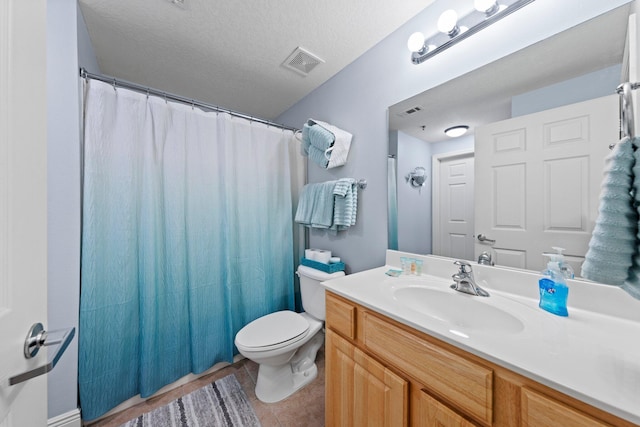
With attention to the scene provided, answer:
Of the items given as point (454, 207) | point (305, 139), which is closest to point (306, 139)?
point (305, 139)

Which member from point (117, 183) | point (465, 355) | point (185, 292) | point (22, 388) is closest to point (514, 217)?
point (465, 355)

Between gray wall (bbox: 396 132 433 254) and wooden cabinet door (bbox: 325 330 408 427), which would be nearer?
wooden cabinet door (bbox: 325 330 408 427)

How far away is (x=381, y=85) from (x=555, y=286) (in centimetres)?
133

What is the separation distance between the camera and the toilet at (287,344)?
1272 mm

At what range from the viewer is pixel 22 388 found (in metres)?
0.40

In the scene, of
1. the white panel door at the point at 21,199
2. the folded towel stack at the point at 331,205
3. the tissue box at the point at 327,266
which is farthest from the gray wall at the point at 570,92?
the white panel door at the point at 21,199

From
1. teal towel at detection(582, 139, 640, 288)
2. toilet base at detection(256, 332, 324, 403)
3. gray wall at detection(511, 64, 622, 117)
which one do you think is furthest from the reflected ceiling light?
toilet base at detection(256, 332, 324, 403)

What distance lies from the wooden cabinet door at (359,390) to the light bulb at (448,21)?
1.50m

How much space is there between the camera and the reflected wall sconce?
94 centimetres

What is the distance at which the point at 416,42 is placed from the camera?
1175 millimetres

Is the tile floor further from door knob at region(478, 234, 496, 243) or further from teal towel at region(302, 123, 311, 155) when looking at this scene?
teal towel at region(302, 123, 311, 155)

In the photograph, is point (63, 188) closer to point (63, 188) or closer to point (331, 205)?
point (63, 188)

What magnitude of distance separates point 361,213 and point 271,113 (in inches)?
64.0

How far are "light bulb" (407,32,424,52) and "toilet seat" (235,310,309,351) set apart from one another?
1.73 metres
